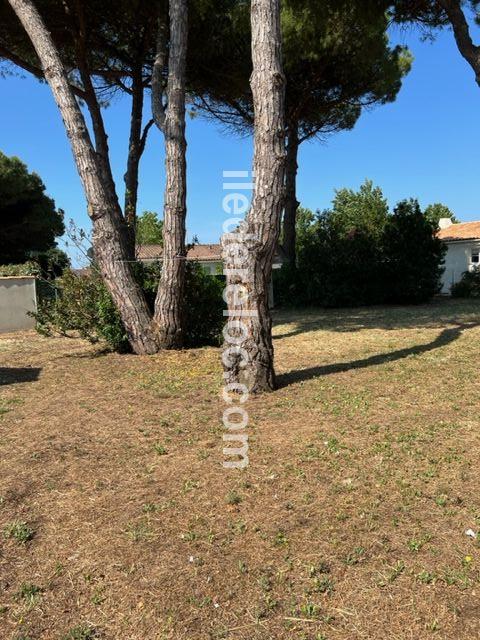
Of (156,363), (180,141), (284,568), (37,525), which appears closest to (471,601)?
(284,568)

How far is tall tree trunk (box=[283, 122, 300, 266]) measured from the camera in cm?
1603

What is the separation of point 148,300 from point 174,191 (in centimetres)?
168

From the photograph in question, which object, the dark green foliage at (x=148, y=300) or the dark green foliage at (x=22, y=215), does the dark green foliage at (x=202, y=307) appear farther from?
the dark green foliage at (x=22, y=215)

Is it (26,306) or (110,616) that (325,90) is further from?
(110,616)

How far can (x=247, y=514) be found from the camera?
2.70 meters

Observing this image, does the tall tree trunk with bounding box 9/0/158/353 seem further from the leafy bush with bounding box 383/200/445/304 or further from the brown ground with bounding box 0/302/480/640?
the leafy bush with bounding box 383/200/445/304

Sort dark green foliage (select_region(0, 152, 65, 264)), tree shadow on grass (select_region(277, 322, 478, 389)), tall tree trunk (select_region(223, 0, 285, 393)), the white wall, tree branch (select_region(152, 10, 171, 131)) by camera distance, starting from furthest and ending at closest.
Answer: the white wall → dark green foliage (select_region(0, 152, 65, 264)) → tree branch (select_region(152, 10, 171, 131)) → tree shadow on grass (select_region(277, 322, 478, 389)) → tall tree trunk (select_region(223, 0, 285, 393))

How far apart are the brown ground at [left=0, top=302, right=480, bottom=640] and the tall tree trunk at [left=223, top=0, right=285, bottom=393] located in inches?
18.0

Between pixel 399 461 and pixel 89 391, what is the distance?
10.5 feet

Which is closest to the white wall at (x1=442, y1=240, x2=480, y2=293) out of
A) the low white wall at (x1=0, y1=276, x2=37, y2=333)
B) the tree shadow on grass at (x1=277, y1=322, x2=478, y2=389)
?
the tree shadow on grass at (x1=277, y1=322, x2=478, y2=389)

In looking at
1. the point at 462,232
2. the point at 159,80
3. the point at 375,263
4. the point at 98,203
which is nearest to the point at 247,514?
the point at 98,203

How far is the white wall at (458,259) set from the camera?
85.0ft

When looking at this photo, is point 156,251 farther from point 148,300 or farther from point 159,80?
point 159,80

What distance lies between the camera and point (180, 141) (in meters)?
6.90
